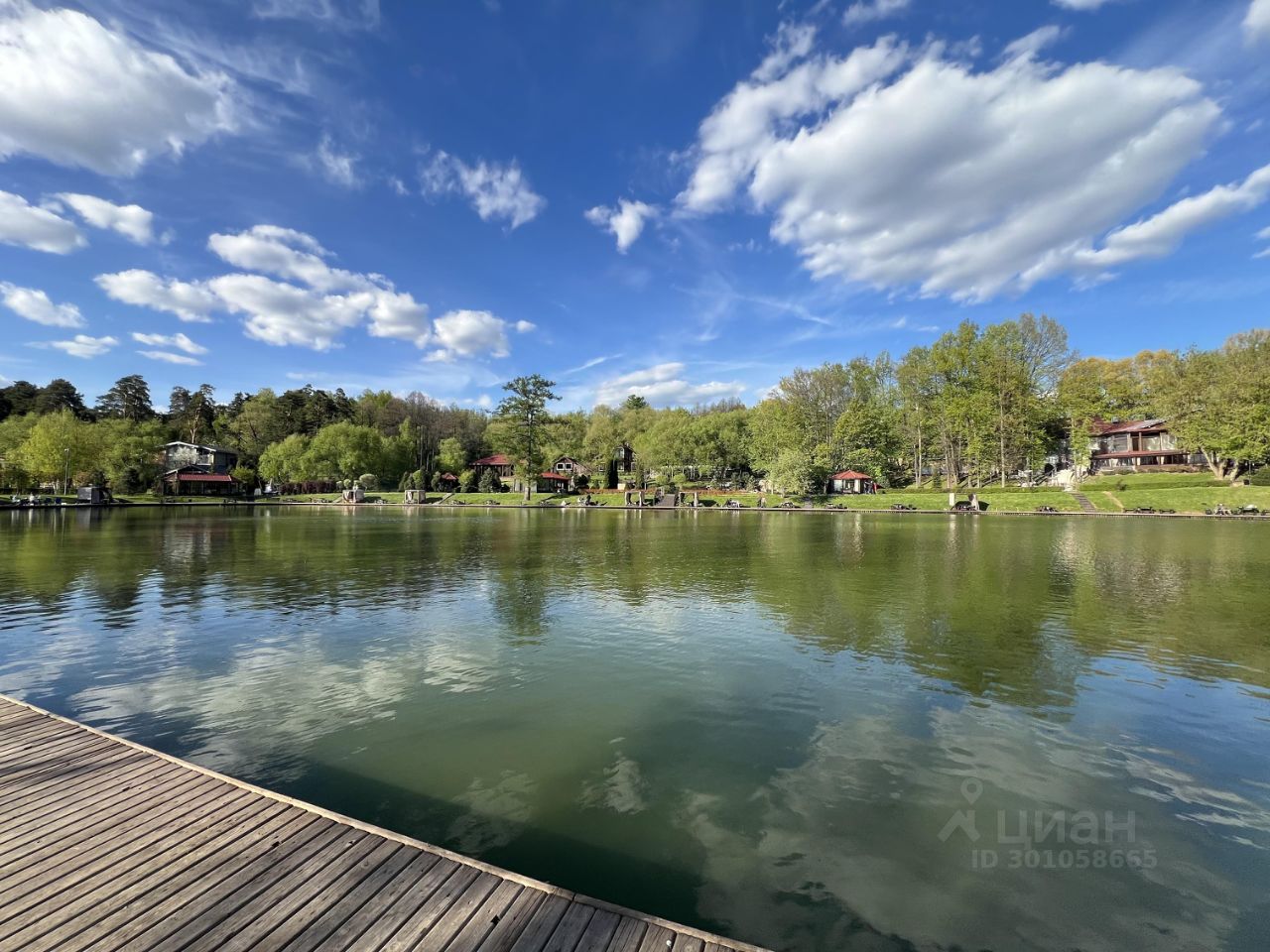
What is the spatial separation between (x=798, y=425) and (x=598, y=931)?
7922cm

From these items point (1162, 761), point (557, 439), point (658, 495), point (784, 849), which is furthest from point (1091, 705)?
point (557, 439)

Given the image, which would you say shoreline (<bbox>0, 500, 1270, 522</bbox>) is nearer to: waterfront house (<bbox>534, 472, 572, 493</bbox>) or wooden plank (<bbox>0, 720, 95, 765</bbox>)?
waterfront house (<bbox>534, 472, 572, 493</bbox>)

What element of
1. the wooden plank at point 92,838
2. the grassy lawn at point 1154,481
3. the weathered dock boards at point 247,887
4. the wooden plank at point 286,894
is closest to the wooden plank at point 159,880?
the weathered dock boards at point 247,887

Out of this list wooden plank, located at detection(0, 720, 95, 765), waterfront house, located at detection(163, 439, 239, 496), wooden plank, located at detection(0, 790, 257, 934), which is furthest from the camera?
waterfront house, located at detection(163, 439, 239, 496)

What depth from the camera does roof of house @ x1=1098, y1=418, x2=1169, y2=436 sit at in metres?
74.5

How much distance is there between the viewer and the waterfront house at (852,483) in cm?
7231

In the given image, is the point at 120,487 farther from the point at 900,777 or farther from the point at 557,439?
the point at 900,777

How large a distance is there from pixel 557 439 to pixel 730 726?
101m

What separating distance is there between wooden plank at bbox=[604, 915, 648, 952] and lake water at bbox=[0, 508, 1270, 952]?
127 cm

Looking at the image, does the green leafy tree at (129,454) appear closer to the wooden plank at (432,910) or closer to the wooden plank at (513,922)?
the wooden plank at (432,910)

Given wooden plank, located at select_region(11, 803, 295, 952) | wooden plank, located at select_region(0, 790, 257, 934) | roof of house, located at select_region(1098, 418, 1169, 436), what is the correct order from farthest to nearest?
roof of house, located at select_region(1098, 418, 1169, 436)
wooden plank, located at select_region(0, 790, 257, 934)
wooden plank, located at select_region(11, 803, 295, 952)

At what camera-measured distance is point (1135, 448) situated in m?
77.5

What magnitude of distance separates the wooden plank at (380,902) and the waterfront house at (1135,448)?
92.2 meters

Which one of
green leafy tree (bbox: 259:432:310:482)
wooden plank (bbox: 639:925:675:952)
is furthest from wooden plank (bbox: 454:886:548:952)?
green leafy tree (bbox: 259:432:310:482)
